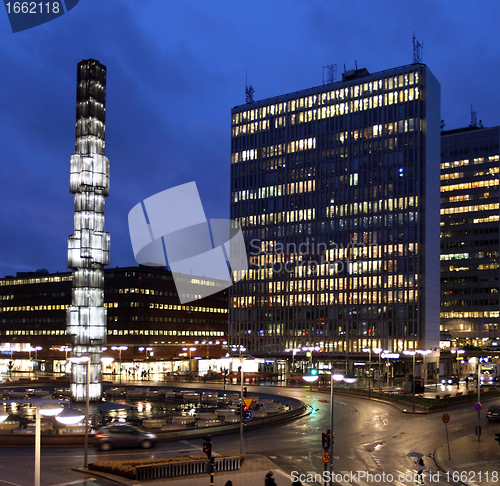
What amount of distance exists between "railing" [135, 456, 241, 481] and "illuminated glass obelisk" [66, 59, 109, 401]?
94.5 ft

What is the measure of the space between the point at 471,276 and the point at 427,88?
208 ft

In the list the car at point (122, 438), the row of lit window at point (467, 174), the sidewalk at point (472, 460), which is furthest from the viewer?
the row of lit window at point (467, 174)

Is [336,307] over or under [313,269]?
under

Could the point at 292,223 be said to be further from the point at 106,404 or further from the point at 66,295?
the point at 106,404

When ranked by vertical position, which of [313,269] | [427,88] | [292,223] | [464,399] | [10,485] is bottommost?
[464,399]

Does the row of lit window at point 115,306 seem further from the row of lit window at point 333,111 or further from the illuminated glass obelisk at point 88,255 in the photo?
the illuminated glass obelisk at point 88,255

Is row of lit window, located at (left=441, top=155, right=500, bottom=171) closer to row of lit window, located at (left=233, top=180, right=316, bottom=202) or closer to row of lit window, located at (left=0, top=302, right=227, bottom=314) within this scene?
row of lit window, located at (left=233, top=180, right=316, bottom=202)

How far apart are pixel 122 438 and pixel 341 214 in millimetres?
105013

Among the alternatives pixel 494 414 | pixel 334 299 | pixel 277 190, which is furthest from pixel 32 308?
pixel 494 414

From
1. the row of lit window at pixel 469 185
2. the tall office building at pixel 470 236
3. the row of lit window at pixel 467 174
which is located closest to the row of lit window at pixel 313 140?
the row of lit window at pixel 467 174

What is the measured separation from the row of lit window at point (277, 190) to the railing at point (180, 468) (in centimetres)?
11295

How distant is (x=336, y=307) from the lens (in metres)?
136

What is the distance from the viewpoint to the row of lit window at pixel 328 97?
429ft

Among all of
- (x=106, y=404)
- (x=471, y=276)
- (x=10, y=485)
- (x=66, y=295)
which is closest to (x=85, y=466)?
(x=10, y=485)
